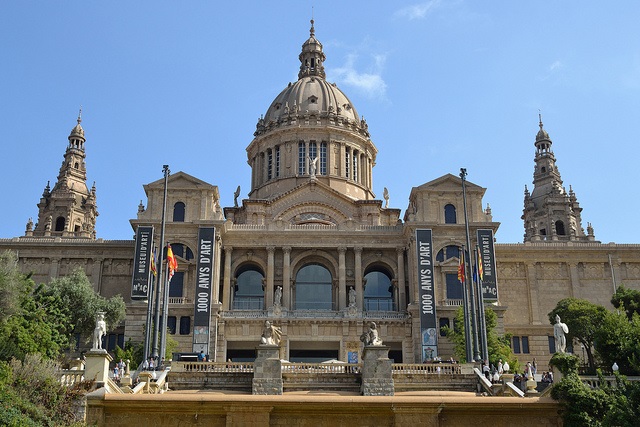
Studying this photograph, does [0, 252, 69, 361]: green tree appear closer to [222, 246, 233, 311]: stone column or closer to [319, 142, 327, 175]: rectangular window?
[222, 246, 233, 311]: stone column

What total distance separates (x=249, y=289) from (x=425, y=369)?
94.1 feet

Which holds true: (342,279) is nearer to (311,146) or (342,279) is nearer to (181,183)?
(181,183)

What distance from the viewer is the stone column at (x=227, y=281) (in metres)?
61.2

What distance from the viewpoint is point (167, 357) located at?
163 feet

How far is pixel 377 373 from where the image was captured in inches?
1364

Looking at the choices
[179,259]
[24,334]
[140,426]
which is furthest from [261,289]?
[140,426]

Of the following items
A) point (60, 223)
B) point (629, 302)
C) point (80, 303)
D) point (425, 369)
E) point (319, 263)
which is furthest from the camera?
point (60, 223)

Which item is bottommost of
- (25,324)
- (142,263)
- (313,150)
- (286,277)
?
(25,324)

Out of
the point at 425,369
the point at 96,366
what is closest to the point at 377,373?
the point at 425,369

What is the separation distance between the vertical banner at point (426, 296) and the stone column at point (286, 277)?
1028 centimetres

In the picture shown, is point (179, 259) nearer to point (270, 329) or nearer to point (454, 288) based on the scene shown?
point (454, 288)

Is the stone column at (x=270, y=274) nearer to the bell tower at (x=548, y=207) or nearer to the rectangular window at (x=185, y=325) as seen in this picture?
the rectangular window at (x=185, y=325)

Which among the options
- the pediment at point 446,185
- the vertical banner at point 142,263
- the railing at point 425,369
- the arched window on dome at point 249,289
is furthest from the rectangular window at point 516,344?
the vertical banner at point 142,263

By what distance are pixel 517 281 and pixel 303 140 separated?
24.1m
